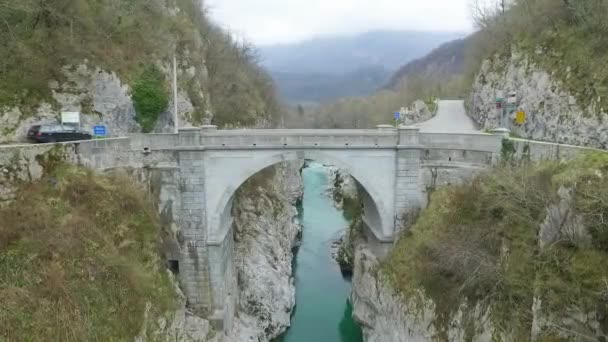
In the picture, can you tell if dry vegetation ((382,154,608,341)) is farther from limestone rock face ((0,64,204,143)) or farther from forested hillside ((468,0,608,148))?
limestone rock face ((0,64,204,143))

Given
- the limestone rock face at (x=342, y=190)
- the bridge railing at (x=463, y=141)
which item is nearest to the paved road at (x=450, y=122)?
the bridge railing at (x=463, y=141)

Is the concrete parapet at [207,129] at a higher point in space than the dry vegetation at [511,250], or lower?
higher

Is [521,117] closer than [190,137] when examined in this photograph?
No

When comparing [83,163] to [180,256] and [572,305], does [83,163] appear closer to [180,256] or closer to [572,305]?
[180,256]

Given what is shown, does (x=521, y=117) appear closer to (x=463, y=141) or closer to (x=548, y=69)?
(x=548, y=69)

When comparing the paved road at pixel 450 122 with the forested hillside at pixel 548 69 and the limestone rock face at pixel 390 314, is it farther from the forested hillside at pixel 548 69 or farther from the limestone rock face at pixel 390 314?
the limestone rock face at pixel 390 314

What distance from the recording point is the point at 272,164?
18969 mm

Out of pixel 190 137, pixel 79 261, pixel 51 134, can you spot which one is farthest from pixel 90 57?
pixel 79 261

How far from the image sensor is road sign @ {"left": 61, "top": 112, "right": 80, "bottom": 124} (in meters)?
20.3

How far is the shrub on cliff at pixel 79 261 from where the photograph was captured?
12.3 m

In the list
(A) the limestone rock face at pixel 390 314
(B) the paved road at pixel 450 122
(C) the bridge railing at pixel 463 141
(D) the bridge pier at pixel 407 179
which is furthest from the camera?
(B) the paved road at pixel 450 122

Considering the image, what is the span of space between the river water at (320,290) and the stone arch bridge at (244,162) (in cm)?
749

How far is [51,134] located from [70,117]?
4.80 ft

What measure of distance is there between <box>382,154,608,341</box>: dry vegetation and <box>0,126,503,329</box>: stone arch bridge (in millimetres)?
1548
